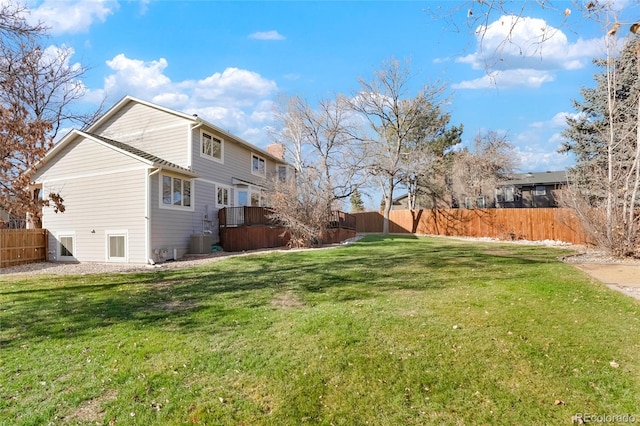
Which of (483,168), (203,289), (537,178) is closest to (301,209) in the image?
(203,289)

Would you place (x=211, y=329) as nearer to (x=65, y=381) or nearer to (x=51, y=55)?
(x=65, y=381)

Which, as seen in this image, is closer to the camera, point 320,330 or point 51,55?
point 320,330

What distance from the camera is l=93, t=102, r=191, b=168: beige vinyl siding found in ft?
51.3

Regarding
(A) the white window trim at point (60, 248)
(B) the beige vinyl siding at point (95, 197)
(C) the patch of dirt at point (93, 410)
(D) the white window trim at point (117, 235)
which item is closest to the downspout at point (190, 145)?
(B) the beige vinyl siding at point (95, 197)

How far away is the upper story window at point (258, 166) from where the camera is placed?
68.1 feet

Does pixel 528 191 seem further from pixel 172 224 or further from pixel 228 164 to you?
pixel 172 224

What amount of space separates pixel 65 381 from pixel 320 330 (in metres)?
2.81

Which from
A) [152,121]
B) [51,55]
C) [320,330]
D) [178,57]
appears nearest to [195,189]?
[152,121]

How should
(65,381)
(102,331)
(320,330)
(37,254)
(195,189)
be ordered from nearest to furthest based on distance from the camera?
(65,381), (320,330), (102,331), (37,254), (195,189)

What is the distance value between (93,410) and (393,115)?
2890cm

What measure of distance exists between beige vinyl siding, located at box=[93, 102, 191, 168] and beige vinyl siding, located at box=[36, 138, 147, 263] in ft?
8.02

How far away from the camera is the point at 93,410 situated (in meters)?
3.16

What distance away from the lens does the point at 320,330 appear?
461 cm

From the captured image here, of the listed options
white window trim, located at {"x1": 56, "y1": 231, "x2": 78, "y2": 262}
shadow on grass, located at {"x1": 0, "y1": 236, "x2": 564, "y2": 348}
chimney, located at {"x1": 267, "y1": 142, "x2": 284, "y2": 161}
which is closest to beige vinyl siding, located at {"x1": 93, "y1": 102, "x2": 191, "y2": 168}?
white window trim, located at {"x1": 56, "y1": 231, "x2": 78, "y2": 262}
